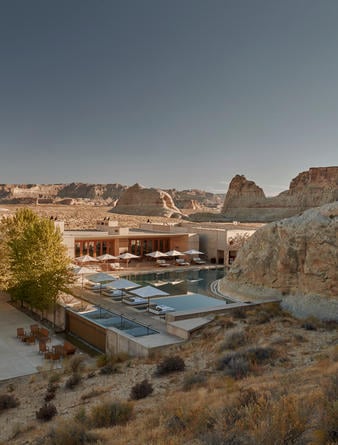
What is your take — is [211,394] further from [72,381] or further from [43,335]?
[43,335]

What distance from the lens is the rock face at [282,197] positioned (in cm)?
8956

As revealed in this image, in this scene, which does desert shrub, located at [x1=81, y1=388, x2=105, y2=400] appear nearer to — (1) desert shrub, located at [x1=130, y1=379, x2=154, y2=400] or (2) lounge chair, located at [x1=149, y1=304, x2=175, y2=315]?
(1) desert shrub, located at [x1=130, y1=379, x2=154, y2=400]

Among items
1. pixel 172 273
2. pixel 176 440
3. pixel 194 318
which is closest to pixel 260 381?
pixel 176 440

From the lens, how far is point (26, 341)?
18.6 m

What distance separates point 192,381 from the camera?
1055 centimetres

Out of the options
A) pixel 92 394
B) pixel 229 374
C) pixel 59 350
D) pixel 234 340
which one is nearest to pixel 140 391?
pixel 92 394

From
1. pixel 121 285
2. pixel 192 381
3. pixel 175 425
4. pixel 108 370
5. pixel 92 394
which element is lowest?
pixel 108 370

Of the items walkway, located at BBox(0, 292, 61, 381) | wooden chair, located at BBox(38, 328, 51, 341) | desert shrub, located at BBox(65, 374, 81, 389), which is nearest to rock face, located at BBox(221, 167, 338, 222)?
walkway, located at BBox(0, 292, 61, 381)

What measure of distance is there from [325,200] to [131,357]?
266 ft

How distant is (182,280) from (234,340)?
14.2 metres

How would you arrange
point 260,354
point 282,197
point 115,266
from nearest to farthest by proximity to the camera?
point 260,354
point 115,266
point 282,197

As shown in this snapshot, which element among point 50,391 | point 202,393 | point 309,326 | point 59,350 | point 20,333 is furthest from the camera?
point 20,333

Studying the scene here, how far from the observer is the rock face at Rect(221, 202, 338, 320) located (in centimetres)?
1955

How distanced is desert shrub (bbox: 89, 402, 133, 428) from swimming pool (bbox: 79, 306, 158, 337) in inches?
295
